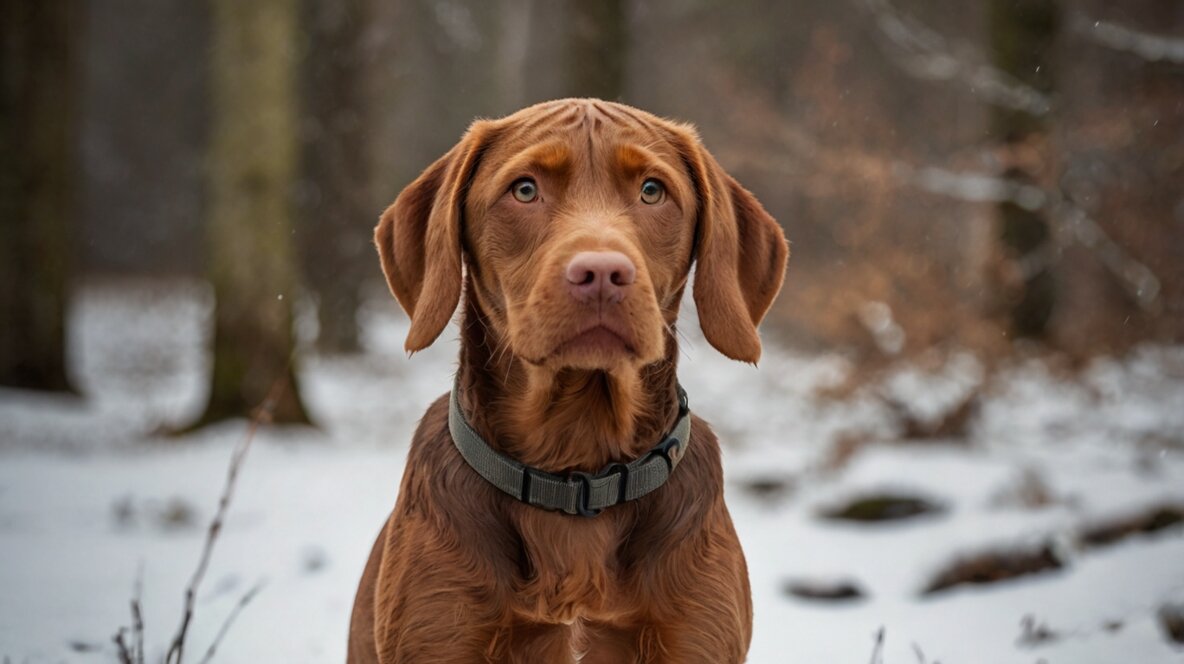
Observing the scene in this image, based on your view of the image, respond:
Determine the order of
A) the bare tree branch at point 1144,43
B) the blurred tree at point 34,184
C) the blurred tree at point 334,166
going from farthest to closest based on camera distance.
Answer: the blurred tree at point 334,166
the blurred tree at point 34,184
the bare tree branch at point 1144,43

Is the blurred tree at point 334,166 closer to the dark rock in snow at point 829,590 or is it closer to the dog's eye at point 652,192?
the dark rock in snow at point 829,590

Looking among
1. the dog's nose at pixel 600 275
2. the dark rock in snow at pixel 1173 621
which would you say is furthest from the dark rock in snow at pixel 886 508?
the dog's nose at pixel 600 275

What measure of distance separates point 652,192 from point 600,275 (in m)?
0.48

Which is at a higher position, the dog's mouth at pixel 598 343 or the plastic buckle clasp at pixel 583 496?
the dog's mouth at pixel 598 343

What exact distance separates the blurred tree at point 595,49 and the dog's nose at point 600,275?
6694mm

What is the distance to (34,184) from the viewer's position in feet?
30.1

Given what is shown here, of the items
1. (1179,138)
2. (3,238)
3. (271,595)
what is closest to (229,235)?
(3,238)

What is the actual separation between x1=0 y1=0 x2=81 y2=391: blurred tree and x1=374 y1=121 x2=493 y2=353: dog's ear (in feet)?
26.0

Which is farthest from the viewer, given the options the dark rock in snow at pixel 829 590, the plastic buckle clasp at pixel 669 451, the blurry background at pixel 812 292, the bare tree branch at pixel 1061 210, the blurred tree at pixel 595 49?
the blurred tree at pixel 595 49

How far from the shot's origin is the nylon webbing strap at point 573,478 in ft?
7.65

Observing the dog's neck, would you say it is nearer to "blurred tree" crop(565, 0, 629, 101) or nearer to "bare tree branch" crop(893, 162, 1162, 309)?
"bare tree branch" crop(893, 162, 1162, 309)

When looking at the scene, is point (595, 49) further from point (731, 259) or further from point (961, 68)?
point (731, 259)

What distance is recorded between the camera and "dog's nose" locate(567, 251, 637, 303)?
2.15 meters

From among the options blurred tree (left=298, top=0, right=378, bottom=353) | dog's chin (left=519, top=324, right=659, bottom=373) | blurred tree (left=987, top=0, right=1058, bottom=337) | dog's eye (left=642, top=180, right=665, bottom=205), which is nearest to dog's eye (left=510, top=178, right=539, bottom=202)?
dog's eye (left=642, top=180, right=665, bottom=205)
